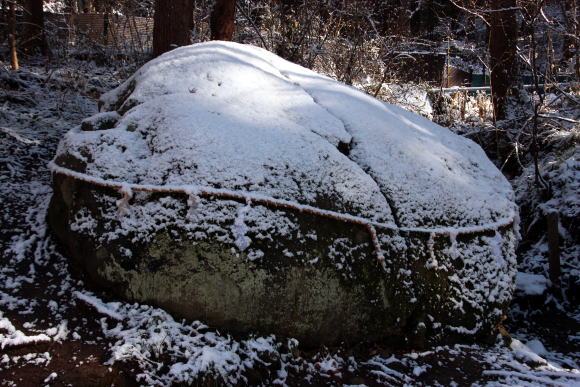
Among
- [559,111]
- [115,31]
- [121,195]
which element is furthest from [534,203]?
[115,31]

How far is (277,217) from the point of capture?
2318 mm

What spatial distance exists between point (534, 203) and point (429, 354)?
3002 mm

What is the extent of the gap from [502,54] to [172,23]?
14.4ft

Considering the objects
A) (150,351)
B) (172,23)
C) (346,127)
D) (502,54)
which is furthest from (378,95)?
(150,351)

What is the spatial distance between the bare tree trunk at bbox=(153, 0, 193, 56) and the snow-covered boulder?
222 centimetres

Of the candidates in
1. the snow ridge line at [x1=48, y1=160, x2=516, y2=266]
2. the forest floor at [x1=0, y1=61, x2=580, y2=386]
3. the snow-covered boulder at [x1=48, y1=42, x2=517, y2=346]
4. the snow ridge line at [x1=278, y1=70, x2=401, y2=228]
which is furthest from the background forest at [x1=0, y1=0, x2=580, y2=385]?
the snow ridge line at [x1=278, y1=70, x2=401, y2=228]

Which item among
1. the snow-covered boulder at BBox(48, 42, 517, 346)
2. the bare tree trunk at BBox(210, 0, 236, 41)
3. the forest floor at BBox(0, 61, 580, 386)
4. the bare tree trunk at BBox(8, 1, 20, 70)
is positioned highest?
the bare tree trunk at BBox(210, 0, 236, 41)

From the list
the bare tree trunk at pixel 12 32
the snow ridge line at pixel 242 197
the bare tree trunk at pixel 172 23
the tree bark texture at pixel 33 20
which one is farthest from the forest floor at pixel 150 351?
the tree bark texture at pixel 33 20

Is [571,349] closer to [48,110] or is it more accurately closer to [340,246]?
[340,246]

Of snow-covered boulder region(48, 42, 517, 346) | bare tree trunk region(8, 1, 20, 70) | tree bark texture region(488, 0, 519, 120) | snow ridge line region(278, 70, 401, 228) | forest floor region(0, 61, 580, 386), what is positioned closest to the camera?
forest floor region(0, 61, 580, 386)

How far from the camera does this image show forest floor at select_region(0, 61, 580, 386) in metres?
1.91

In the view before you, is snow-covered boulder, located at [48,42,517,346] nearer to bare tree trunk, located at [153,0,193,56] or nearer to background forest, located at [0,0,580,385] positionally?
background forest, located at [0,0,580,385]

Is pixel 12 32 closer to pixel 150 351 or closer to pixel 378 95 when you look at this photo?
pixel 378 95

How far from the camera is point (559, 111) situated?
18.9 feet
